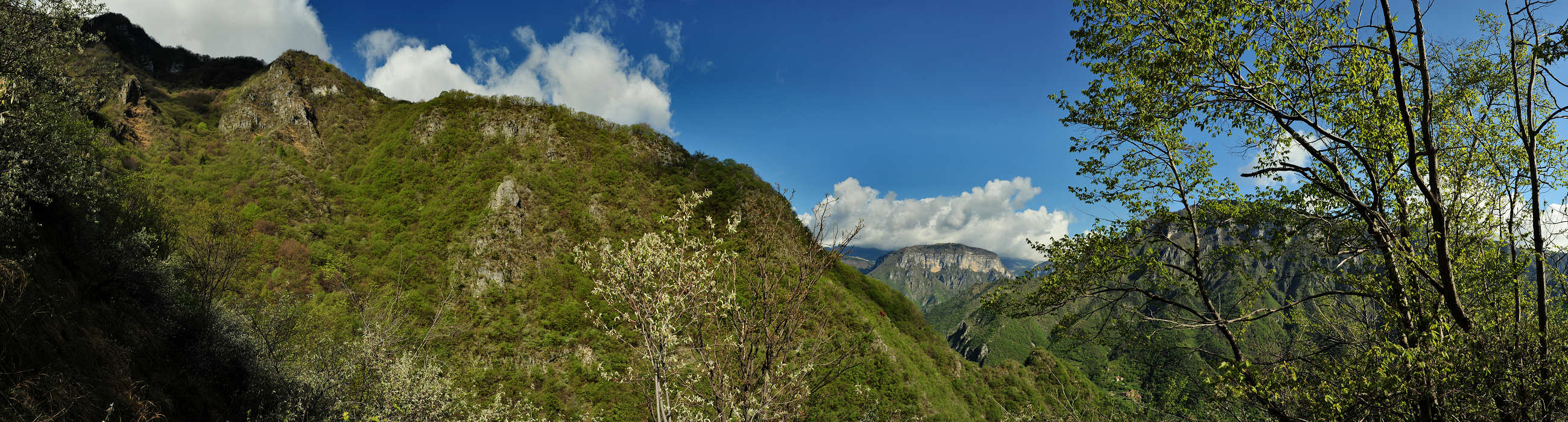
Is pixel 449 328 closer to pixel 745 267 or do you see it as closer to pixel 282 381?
pixel 282 381

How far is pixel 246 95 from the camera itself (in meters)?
57.2

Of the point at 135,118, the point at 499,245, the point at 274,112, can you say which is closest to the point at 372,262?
the point at 499,245

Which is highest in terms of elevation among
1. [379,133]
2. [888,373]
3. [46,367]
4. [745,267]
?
[379,133]

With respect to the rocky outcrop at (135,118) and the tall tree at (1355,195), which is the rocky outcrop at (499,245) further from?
the tall tree at (1355,195)

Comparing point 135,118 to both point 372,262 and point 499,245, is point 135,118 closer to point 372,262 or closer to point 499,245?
point 372,262

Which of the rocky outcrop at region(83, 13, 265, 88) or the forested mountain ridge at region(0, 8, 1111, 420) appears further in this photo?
the rocky outcrop at region(83, 13, 265, 88)

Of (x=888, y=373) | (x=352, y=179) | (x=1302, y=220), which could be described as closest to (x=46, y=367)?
(x=1302, y=220)

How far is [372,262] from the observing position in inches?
1783

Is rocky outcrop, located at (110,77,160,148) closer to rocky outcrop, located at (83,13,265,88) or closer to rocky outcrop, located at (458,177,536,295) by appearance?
rocky outcrop, located at (83,13,265,88)

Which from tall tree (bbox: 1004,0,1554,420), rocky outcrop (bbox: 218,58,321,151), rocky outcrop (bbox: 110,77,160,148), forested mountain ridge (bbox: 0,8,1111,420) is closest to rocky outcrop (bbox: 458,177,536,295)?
forested mountain ridge (bbox: 0,8,1111,420)

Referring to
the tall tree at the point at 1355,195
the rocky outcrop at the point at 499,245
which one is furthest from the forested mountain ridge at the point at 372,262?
the tall tree at the point at 1355,195

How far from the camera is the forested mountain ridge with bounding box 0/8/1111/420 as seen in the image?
Result: 1752 centimetres

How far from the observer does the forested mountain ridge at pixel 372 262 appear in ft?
57.5

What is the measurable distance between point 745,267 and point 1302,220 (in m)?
9.44
